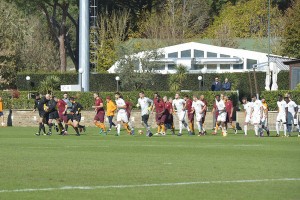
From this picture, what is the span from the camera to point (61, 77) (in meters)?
82.1

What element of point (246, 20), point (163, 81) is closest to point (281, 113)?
point (163, 81)

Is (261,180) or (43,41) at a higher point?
(43,41)

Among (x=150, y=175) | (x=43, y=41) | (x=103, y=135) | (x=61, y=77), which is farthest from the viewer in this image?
(x=43, y=41)

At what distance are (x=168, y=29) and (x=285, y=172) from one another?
74538mm

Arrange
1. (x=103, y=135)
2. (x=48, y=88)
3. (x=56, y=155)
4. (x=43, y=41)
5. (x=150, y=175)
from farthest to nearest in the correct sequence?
1. (x=43, y=41)
2. (x=48, y=88)
3. (x=103, y=135)
4. (x=56, y=155)
5. (x=150, y=175)

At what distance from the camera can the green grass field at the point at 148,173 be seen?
17.8 meters

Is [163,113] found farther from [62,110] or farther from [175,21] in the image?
[175,21]

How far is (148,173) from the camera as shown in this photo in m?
21.8

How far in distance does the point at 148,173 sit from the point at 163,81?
183 feet

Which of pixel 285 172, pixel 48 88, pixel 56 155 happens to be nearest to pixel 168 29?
pixel 48 88

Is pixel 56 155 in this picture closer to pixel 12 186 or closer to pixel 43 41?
pixel 12 186

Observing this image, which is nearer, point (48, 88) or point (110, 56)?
point (48, 88)

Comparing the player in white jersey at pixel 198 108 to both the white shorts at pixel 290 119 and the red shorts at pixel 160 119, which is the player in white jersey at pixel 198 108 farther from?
the white shorts at pixel 290 119

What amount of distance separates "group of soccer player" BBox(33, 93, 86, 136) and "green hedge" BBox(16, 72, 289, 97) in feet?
79.3
